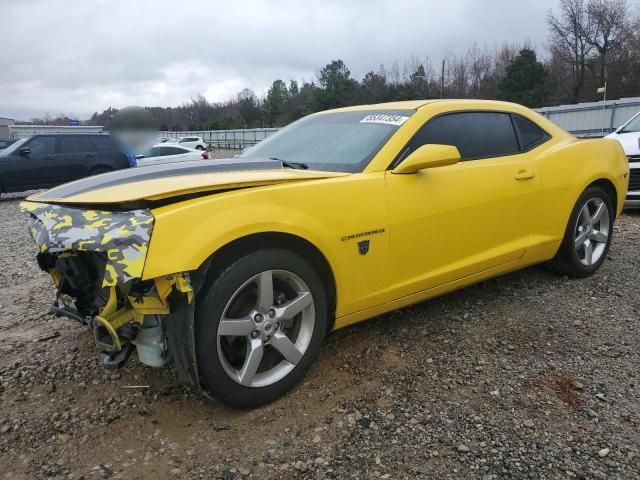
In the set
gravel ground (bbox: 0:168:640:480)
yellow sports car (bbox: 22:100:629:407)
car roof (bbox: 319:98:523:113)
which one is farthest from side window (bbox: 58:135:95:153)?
car roof (bbox: 319:98:523:113)

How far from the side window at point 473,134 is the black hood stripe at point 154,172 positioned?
0.98 m

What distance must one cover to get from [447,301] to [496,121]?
138 centimetres

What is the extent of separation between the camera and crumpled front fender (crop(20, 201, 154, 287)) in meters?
2.02

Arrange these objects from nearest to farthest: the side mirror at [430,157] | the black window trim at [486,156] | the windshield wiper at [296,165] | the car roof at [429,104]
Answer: the side mirror at [430,157] < the black window trim at [486,156] < the windshield wiper at [296,165] < the car roof at [429,104]

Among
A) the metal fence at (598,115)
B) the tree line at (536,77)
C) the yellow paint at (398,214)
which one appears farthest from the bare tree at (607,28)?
the yellow paint at (398,214)

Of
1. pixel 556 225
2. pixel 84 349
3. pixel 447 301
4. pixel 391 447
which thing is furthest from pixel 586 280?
pixel 84 349

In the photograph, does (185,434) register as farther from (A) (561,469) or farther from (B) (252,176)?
(A) (561,469)

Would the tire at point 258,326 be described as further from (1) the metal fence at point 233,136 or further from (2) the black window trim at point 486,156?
(1) the metal fence at point 233,136

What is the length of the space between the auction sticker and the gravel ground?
134 cm

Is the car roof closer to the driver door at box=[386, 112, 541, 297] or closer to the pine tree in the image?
the driver door at box=[386, 112, 541, 297]

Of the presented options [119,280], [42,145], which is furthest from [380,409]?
[42,145]

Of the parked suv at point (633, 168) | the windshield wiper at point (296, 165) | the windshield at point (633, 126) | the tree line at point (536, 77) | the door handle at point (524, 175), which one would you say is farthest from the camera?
the tree line at point (536, 77)

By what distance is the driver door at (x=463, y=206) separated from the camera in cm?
291

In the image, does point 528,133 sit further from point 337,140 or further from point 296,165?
point 296,165
